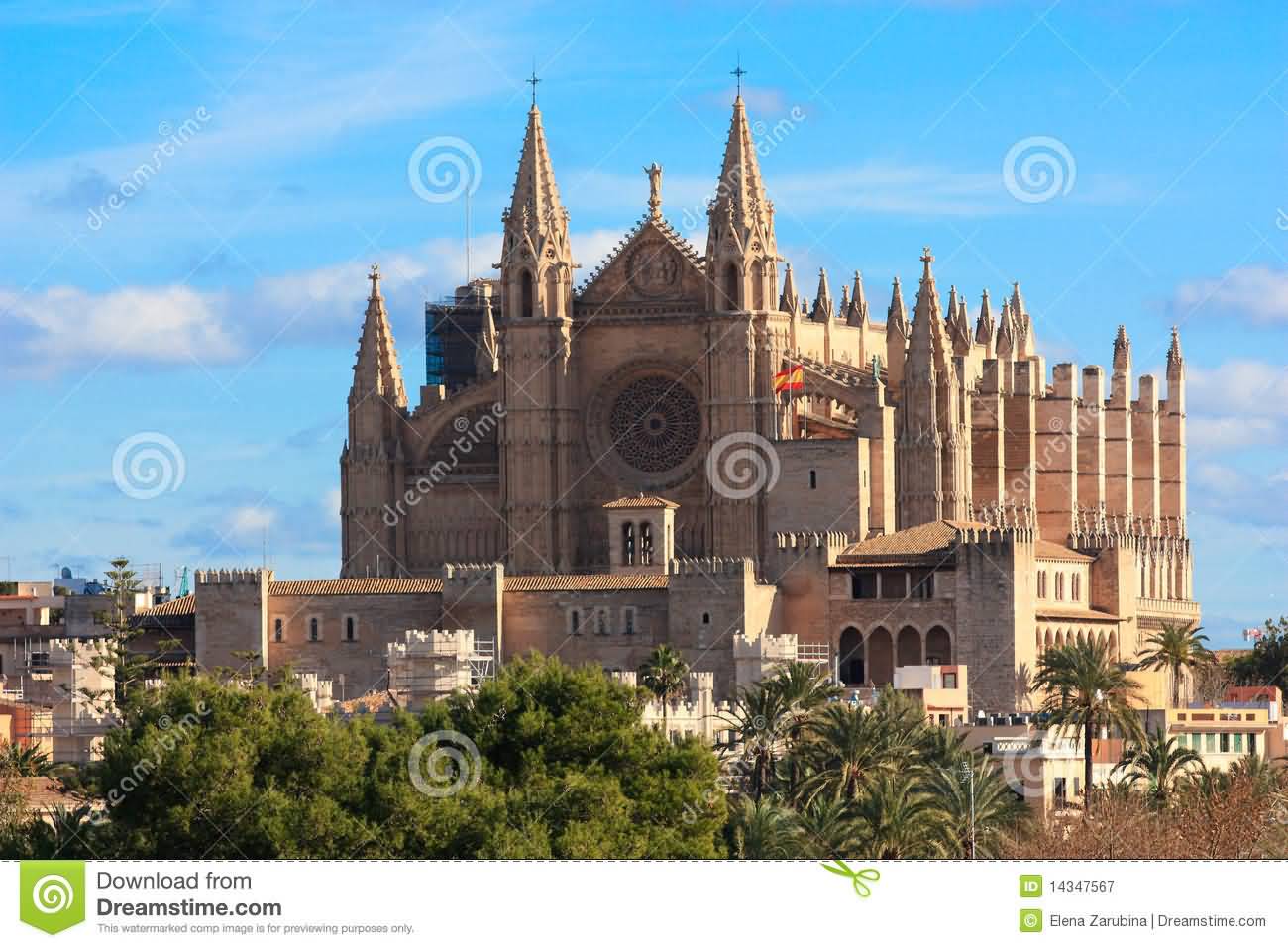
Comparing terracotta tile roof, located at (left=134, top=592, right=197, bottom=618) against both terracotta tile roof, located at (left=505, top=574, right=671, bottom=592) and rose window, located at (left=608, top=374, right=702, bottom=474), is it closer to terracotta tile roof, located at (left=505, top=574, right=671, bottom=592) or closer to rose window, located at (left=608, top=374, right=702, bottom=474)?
terracotta tile roof, located at (left=505, top=574, right=671, bottom=592)

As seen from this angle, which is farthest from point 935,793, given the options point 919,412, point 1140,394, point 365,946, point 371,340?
point 1140,394

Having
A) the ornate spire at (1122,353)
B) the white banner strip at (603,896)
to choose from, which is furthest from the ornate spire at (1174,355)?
the white banner strip at (603,896)

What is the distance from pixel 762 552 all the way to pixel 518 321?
11483 millimetres

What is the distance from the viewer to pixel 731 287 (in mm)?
109562

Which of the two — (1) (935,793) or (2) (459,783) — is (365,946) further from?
(1) (935,793)

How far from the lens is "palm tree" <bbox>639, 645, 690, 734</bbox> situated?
300 ft

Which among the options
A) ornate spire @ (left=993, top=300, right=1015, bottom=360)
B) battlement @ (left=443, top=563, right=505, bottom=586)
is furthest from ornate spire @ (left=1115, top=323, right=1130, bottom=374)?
battlement @ (left=443, top=563, right=505, bottom=586)

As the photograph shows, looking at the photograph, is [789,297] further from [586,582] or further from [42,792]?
[42,792]

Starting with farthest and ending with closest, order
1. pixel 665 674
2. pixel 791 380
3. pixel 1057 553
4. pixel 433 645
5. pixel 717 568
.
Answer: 1. pixel 791 380
2. pixel 1057 553
3. pixel 717 568
4. pixel 665 674
5. pixel 433 645

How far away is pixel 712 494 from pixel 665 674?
1612 cm

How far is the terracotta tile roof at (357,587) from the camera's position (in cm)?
10012

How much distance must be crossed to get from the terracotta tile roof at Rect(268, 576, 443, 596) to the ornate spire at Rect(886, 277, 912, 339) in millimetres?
19590

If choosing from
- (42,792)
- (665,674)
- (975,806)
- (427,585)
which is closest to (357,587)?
(427,585)

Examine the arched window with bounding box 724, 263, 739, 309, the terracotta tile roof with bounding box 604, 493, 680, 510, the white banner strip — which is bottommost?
the white banner strip
